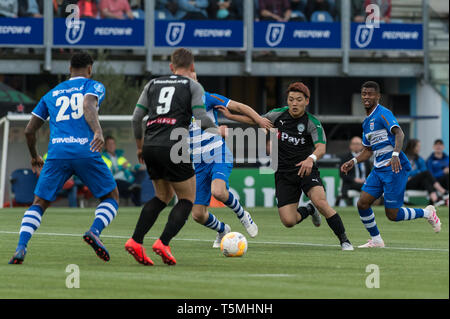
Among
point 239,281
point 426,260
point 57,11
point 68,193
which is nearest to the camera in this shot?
point 239,281

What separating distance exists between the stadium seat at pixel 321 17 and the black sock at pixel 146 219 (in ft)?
77.9

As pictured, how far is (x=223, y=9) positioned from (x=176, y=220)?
23126 mm

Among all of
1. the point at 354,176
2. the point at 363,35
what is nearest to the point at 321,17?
A: the point at 363,35

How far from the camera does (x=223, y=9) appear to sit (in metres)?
32.5

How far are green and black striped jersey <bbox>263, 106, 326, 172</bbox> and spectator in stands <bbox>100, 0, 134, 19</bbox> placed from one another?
18.8m

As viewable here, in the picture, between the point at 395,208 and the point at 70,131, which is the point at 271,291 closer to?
the point at 70,131

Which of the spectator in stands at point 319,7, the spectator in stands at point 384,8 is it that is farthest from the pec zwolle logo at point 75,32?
the spectator in stands at point 384,8

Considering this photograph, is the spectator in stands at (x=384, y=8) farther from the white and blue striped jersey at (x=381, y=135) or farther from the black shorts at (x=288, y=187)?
the black shorts at (x=288, y=187)

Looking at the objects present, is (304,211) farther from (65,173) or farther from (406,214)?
(65,173)

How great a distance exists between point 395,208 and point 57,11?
1948 cm

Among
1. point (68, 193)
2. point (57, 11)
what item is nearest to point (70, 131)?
point (68, 193)

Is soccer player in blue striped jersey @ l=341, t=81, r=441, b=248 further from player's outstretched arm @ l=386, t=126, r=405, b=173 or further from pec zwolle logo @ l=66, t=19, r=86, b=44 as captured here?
pec zwolle logo @ l=66, t=19, r=86, b=44

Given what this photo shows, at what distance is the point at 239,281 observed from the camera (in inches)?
334
